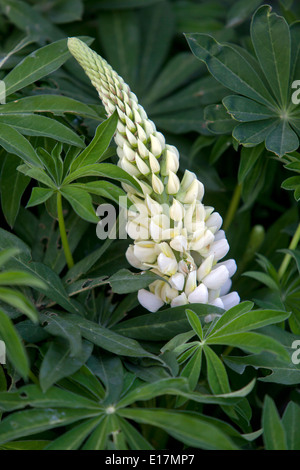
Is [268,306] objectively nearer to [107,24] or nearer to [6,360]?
[6,360]

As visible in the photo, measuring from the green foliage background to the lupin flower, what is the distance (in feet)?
0.16

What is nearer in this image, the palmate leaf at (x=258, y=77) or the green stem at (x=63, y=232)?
the green stem at (x=63, y=232)

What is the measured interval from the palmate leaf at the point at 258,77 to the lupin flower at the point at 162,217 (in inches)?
10.2

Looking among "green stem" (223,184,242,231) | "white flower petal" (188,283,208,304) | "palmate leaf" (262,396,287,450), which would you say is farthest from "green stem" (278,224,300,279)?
"palmate leaf" (262,396,287,450)

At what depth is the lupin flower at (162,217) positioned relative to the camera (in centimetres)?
108

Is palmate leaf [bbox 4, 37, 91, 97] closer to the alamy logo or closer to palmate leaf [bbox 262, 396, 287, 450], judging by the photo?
the alamy logo

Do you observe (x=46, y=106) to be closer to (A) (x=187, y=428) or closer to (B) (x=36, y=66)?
(B) (x=36, y=66)

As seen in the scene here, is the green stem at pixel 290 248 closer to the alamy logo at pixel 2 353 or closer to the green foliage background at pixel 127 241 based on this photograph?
the green foliage background at pixel 127 241

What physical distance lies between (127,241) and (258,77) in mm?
578

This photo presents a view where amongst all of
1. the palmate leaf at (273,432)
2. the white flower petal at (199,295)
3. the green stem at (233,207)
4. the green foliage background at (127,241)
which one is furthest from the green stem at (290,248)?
the palmate leaf at (273,432)

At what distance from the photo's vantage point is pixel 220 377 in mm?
998

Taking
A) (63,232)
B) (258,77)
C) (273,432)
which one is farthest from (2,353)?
(258,77)

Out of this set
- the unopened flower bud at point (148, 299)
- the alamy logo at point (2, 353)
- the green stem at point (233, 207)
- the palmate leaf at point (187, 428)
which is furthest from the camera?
the green stem at point (233, 207)

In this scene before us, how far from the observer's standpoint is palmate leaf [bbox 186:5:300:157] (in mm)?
1277
